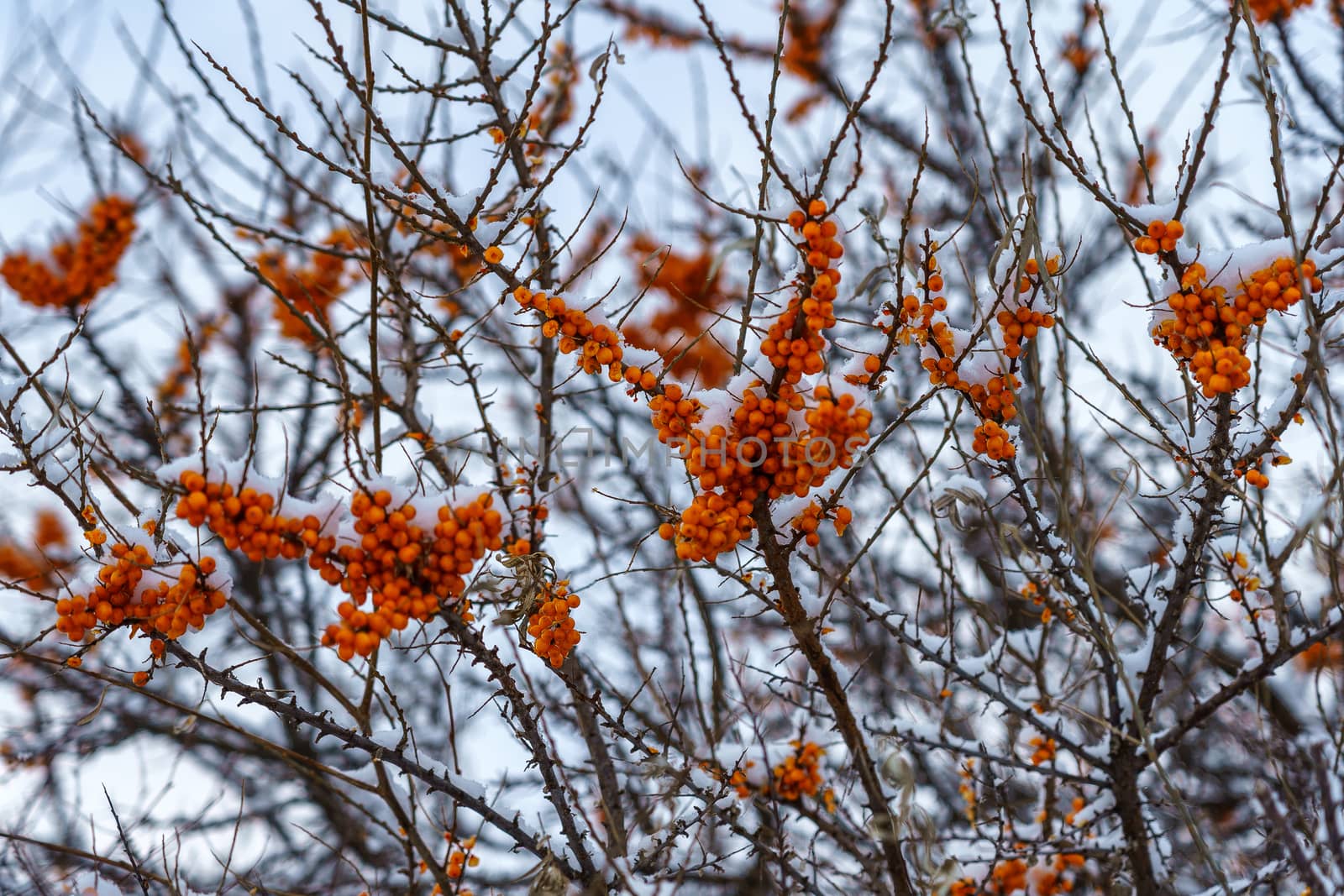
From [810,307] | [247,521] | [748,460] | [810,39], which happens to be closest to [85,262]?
[247,521]

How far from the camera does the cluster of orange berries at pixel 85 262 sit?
4.99 meters

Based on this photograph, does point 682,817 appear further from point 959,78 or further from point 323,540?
point 959,78

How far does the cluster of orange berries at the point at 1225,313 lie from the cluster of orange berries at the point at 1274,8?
10.1 feet

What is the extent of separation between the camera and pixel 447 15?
3035 millimetres

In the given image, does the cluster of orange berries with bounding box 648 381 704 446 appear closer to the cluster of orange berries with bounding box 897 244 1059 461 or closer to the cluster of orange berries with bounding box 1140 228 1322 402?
the cluster of orange berries with bounding box 897 244 1059 461

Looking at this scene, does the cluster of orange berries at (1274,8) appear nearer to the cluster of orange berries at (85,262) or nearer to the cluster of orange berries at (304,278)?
the cluster of orange berries at (304,278)

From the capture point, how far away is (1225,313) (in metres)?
1.81

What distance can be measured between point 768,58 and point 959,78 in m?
1.87

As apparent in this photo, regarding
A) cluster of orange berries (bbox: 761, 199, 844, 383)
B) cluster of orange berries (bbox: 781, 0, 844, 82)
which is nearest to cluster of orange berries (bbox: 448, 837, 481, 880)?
cluster of orange berries (bbox: 761, 199, 844, 383)

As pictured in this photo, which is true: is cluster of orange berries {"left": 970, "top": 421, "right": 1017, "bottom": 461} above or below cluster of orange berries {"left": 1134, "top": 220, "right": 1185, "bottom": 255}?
below

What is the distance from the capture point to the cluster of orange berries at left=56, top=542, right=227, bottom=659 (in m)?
1.63

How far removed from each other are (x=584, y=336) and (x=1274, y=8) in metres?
4.09

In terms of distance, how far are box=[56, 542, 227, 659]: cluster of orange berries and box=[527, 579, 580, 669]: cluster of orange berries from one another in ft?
2.10

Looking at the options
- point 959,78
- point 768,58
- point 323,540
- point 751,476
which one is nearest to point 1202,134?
point 751,476
